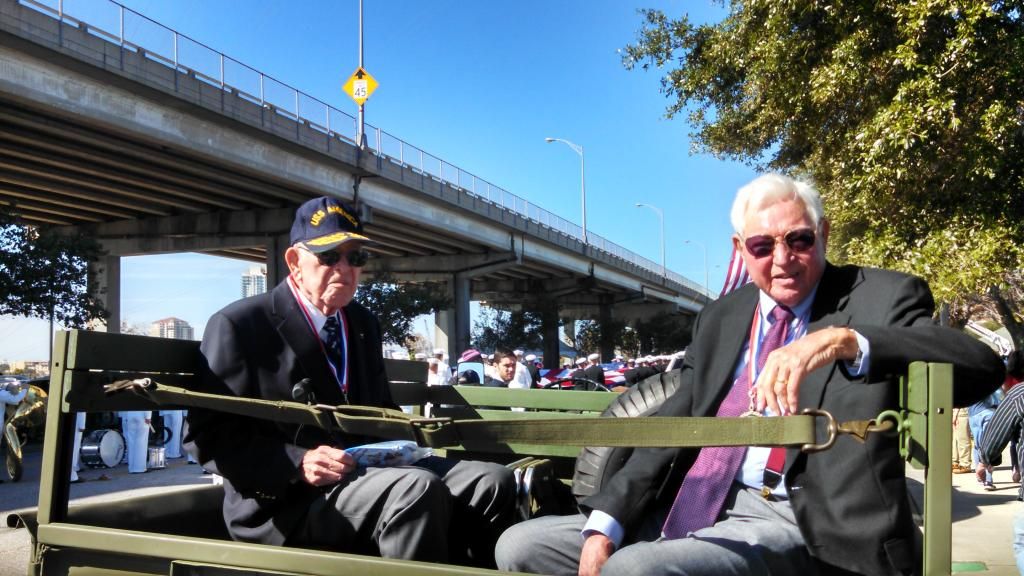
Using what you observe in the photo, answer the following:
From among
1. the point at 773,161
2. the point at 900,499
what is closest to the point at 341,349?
the point at 900,499

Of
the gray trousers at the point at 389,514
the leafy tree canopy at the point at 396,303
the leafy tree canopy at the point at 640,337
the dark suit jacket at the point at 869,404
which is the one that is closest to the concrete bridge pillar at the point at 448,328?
the leafy tree canopy at the point at 396,303

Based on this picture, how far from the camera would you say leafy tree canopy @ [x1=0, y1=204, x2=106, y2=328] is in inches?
974

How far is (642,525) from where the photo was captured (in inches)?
109

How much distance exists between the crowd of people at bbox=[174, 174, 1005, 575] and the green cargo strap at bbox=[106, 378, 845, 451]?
214 mm

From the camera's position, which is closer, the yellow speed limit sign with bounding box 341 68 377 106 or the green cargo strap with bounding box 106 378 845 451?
the green cargo strap with bounding box 106 378 845 451

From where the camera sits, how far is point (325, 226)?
3.39 meters

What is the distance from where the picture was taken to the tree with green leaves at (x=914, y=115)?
8820 millimetres

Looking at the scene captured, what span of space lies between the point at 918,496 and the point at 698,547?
550 centimetres

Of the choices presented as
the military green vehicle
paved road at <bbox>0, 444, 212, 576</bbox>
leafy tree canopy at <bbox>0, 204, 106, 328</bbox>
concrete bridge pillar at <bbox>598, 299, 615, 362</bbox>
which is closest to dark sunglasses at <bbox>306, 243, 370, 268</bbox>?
the military green vehicle

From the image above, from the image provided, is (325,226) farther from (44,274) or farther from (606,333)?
(606,333)

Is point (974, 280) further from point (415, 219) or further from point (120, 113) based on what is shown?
point (415, 219)

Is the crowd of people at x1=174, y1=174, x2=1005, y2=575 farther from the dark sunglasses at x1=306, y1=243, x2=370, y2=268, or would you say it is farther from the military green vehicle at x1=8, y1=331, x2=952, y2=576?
the military green vehicle at x1=8, y1=331, x2=952, y2=576

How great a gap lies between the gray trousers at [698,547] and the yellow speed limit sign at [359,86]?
32092 mm

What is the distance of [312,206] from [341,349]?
59cm
